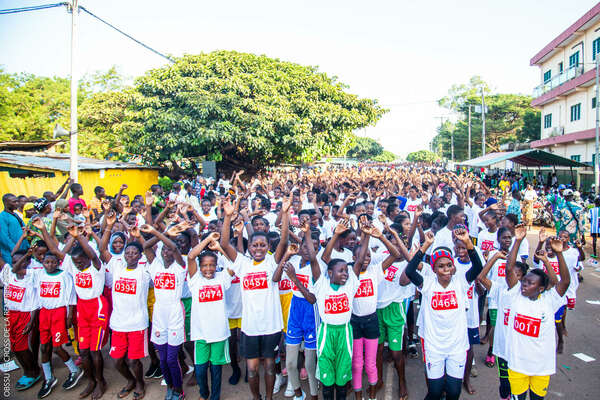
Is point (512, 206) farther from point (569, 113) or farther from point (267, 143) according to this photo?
point (569, 113)

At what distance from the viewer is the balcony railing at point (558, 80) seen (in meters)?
20.2

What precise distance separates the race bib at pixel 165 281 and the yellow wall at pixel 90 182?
7.90 metres

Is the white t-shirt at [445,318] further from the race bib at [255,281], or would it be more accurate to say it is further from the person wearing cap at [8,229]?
the person wearing cap at [8,229]

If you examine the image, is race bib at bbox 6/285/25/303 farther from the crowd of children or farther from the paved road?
the paved road

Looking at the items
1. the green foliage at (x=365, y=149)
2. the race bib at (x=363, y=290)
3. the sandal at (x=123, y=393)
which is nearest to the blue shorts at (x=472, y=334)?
the race bib at (x=363, y=290)

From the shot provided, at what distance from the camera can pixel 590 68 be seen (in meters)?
19.1

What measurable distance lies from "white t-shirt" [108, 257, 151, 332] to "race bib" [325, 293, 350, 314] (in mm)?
1961

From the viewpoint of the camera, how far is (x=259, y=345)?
12.6 ft

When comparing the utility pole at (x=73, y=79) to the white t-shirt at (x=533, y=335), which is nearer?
the white t-shirt at (x=533, y=335)

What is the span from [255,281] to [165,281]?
940 mm

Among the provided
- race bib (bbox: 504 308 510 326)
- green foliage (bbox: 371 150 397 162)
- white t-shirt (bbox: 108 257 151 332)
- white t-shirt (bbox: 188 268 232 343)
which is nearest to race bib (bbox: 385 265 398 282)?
race bib (bbox: 504 308 510 326)

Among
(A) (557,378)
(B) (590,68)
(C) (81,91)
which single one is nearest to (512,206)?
(A) (557,378)

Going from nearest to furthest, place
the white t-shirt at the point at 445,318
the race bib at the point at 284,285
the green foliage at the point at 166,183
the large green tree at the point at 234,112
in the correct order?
the white t-shirt at the point at 445,318, the race bib at the point at 284,285, the large green tree at the point at 234,112, the green foliage at the point at 166,183

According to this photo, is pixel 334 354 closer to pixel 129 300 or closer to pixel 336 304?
pixel 336 304
